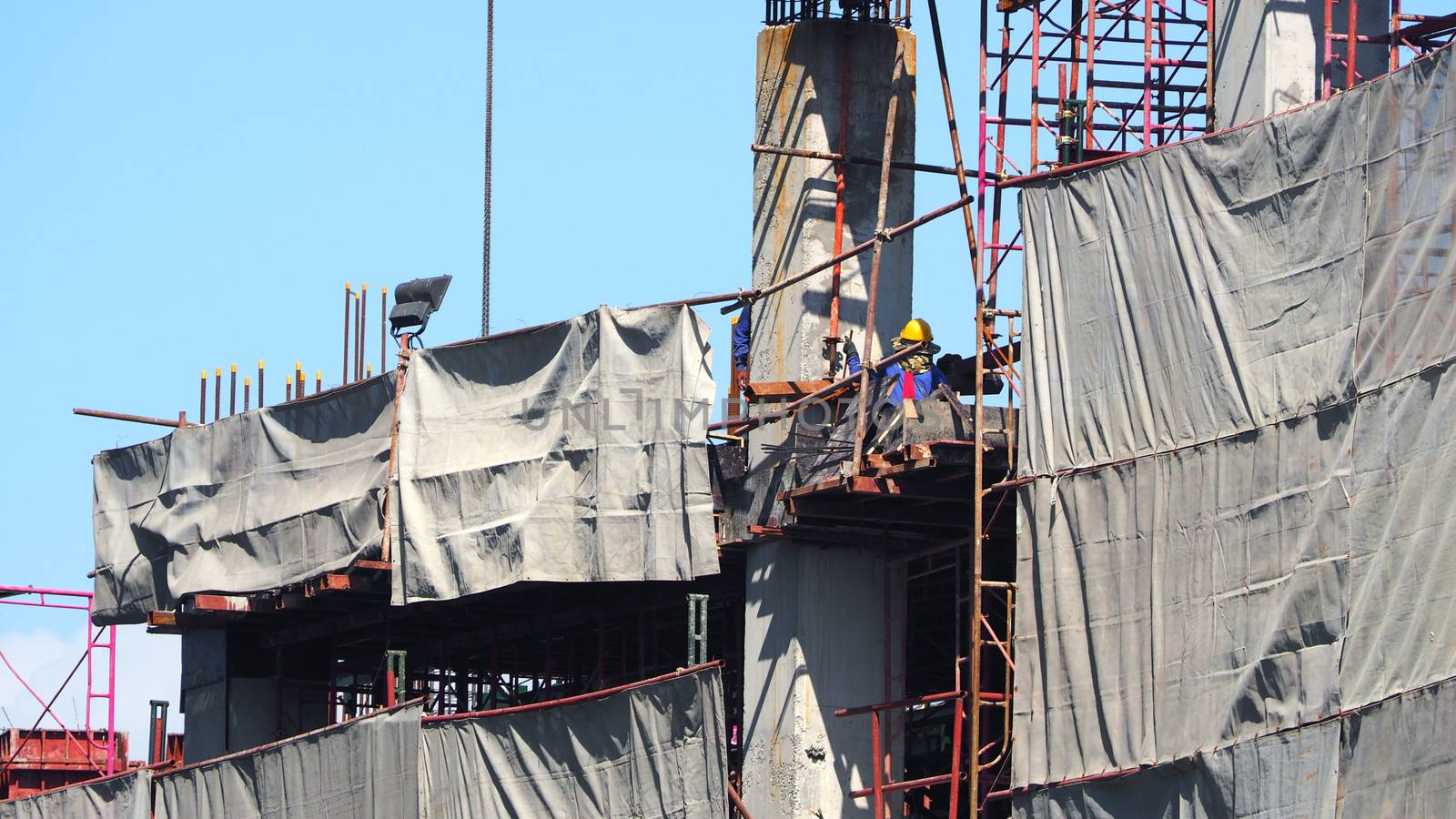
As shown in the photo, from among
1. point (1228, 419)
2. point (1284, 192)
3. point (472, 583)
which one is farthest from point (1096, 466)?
point (472, 583)

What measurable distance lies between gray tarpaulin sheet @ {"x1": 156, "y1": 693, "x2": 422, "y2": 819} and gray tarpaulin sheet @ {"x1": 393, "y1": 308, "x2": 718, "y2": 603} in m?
2.51

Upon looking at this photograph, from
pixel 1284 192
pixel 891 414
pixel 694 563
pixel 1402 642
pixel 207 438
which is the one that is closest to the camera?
pixel 1402 642

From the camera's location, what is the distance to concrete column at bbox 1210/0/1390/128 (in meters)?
30.5

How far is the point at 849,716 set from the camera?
109 feet

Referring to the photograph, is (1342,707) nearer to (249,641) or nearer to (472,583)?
(472,583)

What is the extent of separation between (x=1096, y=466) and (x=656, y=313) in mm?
7960

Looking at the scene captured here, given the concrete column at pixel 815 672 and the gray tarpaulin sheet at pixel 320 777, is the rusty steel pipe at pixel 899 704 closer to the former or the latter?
the concrete column at pixel 815 672

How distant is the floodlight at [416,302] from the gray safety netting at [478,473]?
102cm

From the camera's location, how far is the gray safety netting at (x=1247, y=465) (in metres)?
25.5

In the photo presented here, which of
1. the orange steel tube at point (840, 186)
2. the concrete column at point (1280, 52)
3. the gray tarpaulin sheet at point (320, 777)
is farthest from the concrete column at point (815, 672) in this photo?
the concrete column at point (1280, 52)

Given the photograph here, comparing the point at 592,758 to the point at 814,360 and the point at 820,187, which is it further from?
the point at 820,187

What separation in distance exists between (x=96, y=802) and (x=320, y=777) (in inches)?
295

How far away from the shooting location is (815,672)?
33.3 metres

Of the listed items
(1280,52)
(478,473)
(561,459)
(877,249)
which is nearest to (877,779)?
(561,459)
